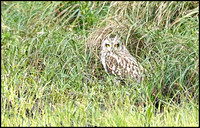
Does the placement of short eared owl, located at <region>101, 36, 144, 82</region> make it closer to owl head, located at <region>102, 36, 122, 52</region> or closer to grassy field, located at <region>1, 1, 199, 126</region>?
owl head, located at <region>102, 36, 122, 52</region>

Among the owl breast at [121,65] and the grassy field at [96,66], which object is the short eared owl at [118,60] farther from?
the grassy field at [96,66]

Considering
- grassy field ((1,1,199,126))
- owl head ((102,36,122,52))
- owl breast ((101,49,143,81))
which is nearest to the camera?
grassy field ((1,1,199,126))

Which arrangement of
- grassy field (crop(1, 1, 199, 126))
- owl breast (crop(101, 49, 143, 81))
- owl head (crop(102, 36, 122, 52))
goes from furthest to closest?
owl head (crop(102, 36, 122, 52))
owl breast (crop(101, 49, 143, 81))
grassy field (crop(1, 1, 199, 126))

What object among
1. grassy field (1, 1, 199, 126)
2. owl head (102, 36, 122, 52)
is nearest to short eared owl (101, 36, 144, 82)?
owl head (102, 36, 122, 52)

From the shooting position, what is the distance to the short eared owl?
17.3 ft

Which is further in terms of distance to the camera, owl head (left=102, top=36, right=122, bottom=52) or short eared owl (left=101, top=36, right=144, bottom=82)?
owl head (left=102, top=36, right=122, bottom=52)

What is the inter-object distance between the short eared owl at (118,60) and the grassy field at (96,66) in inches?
4.2

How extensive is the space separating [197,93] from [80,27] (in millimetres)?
2731

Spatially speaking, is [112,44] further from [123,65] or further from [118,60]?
[123,65]

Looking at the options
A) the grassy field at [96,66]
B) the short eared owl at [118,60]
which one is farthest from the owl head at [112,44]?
the grassy field at [96,66]

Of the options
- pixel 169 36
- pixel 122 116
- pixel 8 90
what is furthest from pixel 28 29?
pixel 122 116

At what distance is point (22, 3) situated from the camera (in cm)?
769

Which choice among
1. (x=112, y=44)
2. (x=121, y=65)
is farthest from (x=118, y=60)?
(x=112, y=44)

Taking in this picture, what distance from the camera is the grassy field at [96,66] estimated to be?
432cm
